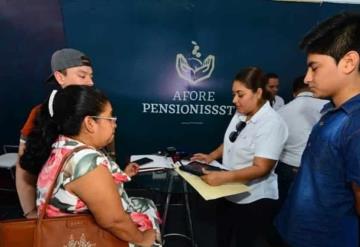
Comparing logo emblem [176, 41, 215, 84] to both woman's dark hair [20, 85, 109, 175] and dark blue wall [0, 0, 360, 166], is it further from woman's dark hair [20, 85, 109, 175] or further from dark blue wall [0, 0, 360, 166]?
woman's dark hair [20, 85, 109, 175]

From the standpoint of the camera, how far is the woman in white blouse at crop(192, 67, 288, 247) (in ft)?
5.49

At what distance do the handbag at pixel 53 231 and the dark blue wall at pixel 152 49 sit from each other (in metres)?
2.21

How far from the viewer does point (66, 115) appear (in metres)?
1.13

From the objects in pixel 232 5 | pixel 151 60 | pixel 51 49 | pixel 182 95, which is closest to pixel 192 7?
pixel 232 5

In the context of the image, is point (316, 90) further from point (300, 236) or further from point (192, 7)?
point (192, 7)

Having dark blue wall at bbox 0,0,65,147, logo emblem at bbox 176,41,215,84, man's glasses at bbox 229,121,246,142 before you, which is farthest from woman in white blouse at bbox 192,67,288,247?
dark blue wall at bbox 0,0,65,147

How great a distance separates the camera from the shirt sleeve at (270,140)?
5.43 feet

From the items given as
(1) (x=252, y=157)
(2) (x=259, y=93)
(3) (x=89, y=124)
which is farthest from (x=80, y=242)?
(2) (x=259, y=93)

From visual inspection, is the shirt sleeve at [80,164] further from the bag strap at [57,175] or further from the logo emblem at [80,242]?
the logo emblem at [80,242]

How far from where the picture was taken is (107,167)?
108 centimetres

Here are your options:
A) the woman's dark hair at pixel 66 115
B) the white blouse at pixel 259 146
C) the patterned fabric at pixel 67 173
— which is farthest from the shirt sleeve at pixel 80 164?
the white blouse at pixel 259 146

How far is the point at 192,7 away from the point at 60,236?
8.20ft

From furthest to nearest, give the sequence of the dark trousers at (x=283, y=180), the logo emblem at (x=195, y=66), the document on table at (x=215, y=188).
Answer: the logo emblem at (x=195, y=66) < the dark trousers at (x=283, y=180) < the document on table at (x=215, y=188)

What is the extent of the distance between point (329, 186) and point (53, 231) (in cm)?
87
